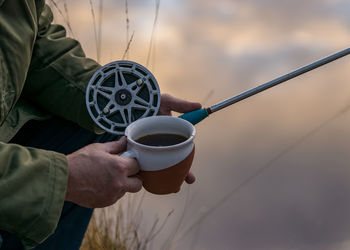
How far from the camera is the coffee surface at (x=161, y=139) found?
1245 mm

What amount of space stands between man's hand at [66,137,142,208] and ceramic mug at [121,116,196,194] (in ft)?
0.11

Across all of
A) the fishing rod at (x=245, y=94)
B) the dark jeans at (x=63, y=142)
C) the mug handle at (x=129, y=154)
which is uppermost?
the fishing rod at (x=245, y=94)

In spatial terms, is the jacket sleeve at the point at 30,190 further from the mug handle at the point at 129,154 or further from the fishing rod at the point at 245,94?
the fishing rod at the point at 245,94

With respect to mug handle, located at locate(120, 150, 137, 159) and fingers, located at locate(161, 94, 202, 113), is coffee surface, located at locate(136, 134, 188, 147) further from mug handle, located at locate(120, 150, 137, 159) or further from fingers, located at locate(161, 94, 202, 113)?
fingers, located at locate(161, 94, 202, 113)

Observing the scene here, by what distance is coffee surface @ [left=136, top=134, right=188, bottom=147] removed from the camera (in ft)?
4.08

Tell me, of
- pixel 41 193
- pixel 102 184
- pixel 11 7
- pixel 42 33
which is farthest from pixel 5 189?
pixel 42 33

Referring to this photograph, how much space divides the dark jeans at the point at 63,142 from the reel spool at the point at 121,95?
21 centimetres

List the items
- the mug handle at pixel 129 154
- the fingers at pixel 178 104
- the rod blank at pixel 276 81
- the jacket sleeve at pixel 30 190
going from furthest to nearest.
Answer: the fingers at pixel 178 104
the rod blank at pixel 276 81
the mug handle at pixel 129 154
the jacket sleeve at pixel 30 190

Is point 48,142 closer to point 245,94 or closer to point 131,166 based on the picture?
point 131,166

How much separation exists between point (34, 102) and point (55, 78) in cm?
10

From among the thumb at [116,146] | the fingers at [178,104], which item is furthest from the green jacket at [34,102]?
the fingers at [178,104]

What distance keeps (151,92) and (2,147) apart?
408mm

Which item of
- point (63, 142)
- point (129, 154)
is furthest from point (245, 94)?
point (63, 142)

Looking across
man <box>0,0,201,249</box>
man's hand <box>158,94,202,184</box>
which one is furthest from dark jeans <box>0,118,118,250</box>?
man's hand <box>158,94,202,184</box>
